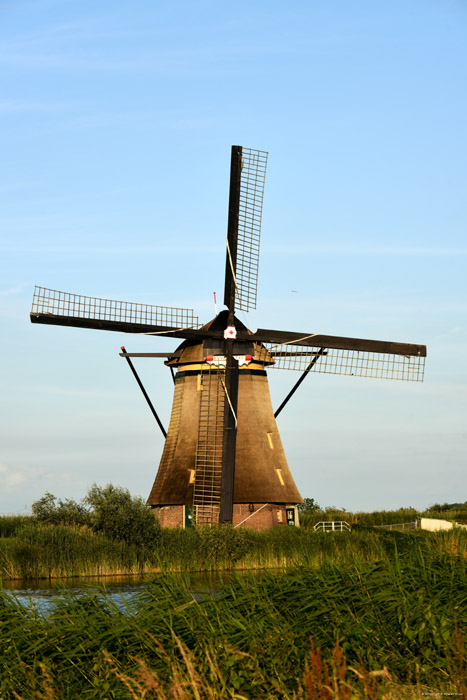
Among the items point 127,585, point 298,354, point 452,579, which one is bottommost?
point 127,585

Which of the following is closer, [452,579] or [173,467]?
[452,579]

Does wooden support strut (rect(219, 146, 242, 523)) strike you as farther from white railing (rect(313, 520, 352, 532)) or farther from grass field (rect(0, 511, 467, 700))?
grass field (rect(0, 511, 467, 700))

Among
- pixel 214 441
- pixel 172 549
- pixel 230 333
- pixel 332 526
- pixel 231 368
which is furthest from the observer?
pixel 332 526

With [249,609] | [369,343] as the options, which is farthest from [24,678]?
[369,343]

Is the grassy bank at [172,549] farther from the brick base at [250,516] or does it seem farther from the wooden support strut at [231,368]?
the wooden support strut at [231,368]

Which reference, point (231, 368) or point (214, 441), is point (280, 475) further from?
point (231, 368)

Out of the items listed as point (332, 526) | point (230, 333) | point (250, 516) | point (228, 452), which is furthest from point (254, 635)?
point (332, 526)

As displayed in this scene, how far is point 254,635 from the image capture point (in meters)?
8.22

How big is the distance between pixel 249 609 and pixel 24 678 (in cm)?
253

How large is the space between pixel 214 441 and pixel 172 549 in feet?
13.5

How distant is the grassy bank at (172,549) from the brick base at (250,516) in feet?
3.60

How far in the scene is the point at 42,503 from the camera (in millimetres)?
27688

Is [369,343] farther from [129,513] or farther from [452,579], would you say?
[452,579]

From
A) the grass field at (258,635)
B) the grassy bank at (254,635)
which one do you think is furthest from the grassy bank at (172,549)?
the grassy bank at (254,635)
